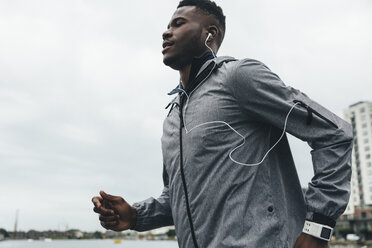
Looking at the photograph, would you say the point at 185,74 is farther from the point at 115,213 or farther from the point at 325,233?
the point at 325,233

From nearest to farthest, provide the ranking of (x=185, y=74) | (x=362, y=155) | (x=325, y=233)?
(x=325, y=233) < (x=185, y=74) < (x=362, y=155)

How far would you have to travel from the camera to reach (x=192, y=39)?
2.43 m

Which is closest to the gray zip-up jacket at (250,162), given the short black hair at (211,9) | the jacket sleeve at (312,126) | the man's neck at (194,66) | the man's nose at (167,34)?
the jacket sleeve at (312,126)

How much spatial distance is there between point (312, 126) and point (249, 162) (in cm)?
36

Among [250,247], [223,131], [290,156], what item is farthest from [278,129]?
[250,247]

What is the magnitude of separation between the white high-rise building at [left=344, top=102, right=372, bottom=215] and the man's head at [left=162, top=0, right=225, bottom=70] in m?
82.0

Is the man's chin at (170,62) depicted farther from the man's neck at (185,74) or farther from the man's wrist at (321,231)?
the man's wrist at (321,231)

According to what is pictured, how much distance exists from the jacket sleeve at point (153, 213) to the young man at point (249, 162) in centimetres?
43

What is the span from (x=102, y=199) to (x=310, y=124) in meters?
1.40

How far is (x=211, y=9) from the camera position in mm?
2621

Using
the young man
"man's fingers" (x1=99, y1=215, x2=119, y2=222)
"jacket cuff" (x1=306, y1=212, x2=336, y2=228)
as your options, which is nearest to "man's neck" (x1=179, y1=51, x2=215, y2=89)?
the young man

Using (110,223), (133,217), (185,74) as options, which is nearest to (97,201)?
(110,223)

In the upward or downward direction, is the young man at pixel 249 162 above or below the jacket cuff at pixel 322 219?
above

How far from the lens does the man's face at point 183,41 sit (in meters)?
2.42
